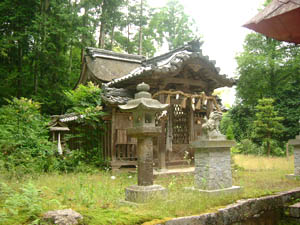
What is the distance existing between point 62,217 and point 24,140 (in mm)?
6473

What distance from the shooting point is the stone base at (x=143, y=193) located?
18.4ft

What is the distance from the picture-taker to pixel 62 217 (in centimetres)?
390

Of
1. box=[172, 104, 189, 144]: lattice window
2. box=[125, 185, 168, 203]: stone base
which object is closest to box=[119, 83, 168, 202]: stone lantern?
box=[125, 185, 168, 203]: stone base

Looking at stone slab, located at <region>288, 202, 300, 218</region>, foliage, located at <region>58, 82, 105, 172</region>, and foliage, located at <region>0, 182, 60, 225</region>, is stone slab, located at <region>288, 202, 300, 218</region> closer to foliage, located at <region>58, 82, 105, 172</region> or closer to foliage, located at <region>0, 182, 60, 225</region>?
foliage, located at <region>0, 182, 60, 225</region>

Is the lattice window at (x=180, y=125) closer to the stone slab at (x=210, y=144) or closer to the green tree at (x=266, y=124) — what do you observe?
the stone slab at (x=210, y=144)

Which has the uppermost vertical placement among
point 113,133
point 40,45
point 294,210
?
point 40,45

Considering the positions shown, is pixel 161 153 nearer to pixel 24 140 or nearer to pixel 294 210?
pixel 24 140

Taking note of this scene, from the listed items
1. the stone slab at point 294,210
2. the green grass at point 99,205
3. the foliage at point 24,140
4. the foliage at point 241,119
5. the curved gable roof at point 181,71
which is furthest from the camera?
the foliage at point 241,119

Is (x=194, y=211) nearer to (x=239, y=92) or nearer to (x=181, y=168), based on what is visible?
(x=181, y=168)

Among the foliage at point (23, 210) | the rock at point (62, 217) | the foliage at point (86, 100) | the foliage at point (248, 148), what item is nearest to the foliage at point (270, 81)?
the foliage at point (248, 148)

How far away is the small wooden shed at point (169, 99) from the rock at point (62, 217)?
696cm

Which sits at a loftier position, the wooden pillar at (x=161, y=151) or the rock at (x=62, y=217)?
the wooden pillar at (x=161, y=151)

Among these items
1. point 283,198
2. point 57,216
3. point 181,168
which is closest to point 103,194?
point 57,216

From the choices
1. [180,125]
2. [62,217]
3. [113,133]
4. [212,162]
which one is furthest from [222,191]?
[180,125]
